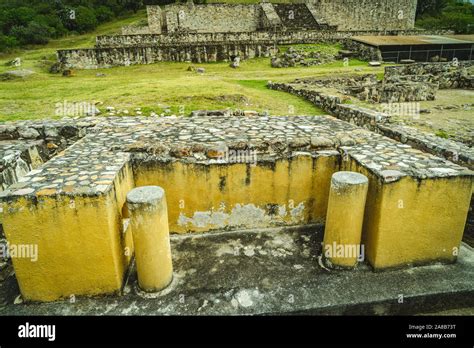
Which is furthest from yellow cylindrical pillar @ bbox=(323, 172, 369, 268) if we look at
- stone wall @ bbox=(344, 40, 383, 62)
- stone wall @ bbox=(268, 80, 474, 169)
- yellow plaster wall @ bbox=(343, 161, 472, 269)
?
stone wall @ bbox=(344, 40, 383, 62)

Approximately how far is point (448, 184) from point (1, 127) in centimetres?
740

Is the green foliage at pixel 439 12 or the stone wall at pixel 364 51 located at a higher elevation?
the green foliage at pixel 439 12

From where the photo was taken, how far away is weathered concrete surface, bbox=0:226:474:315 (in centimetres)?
305

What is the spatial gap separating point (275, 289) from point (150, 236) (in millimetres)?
1375

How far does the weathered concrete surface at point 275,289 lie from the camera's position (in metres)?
3.05

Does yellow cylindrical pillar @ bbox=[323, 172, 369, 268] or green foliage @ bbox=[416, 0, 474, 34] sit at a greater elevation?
green foliage @ bbox=[416, 0, 474, 34]

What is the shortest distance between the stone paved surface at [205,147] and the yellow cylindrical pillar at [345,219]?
323 mm

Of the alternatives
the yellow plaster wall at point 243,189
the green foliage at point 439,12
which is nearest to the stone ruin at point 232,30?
the green foliage at point 439,12

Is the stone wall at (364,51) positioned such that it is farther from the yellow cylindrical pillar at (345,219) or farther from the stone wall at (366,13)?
the yellow cylindrical pillar at (345,219)

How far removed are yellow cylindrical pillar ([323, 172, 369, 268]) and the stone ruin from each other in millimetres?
20015

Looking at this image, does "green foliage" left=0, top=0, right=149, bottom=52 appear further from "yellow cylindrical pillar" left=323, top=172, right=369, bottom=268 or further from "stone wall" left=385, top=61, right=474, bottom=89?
"yellow cylindrical pillar" left=323, top=172, right=369, bottom=268

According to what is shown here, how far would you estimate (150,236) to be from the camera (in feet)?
9.86

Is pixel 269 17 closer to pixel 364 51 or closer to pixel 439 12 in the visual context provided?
pixel 364 51

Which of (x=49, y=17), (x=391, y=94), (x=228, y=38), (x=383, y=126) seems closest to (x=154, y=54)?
(x=228, y=38)
